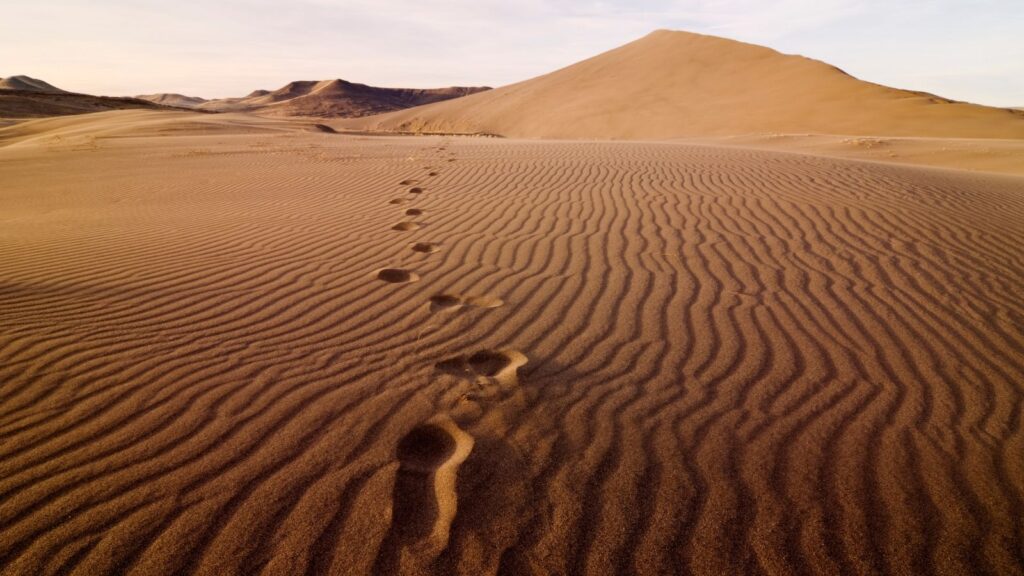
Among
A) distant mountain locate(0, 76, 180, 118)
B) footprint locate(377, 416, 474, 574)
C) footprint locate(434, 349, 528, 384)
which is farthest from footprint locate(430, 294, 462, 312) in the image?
distant mountain locate(0, 76, 180, 118)

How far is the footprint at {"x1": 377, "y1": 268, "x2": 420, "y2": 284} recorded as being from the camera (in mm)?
→ 4023

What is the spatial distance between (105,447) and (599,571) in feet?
6.61

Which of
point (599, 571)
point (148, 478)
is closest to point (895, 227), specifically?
point (599, 571)

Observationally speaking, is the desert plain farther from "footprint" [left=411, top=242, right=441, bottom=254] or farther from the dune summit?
the dune summit

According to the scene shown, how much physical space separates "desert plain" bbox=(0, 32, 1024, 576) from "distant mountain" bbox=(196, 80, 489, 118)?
188 ft

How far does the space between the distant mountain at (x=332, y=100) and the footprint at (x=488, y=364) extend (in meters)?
59.0

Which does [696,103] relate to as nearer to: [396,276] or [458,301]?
[396,276]

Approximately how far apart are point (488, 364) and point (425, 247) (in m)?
2.21

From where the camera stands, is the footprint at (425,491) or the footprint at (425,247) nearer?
the footprint at (425,491)

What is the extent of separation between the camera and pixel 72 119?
74.8 feet

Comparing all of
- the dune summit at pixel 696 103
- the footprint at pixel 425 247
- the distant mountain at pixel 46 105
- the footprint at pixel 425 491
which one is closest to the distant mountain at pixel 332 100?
the dune summit at pixel 696 103

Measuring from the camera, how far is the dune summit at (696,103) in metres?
23.7

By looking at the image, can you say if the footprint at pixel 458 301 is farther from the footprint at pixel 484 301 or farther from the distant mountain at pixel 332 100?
the distant mountain at pixel 332 100

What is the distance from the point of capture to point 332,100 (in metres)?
69.4
